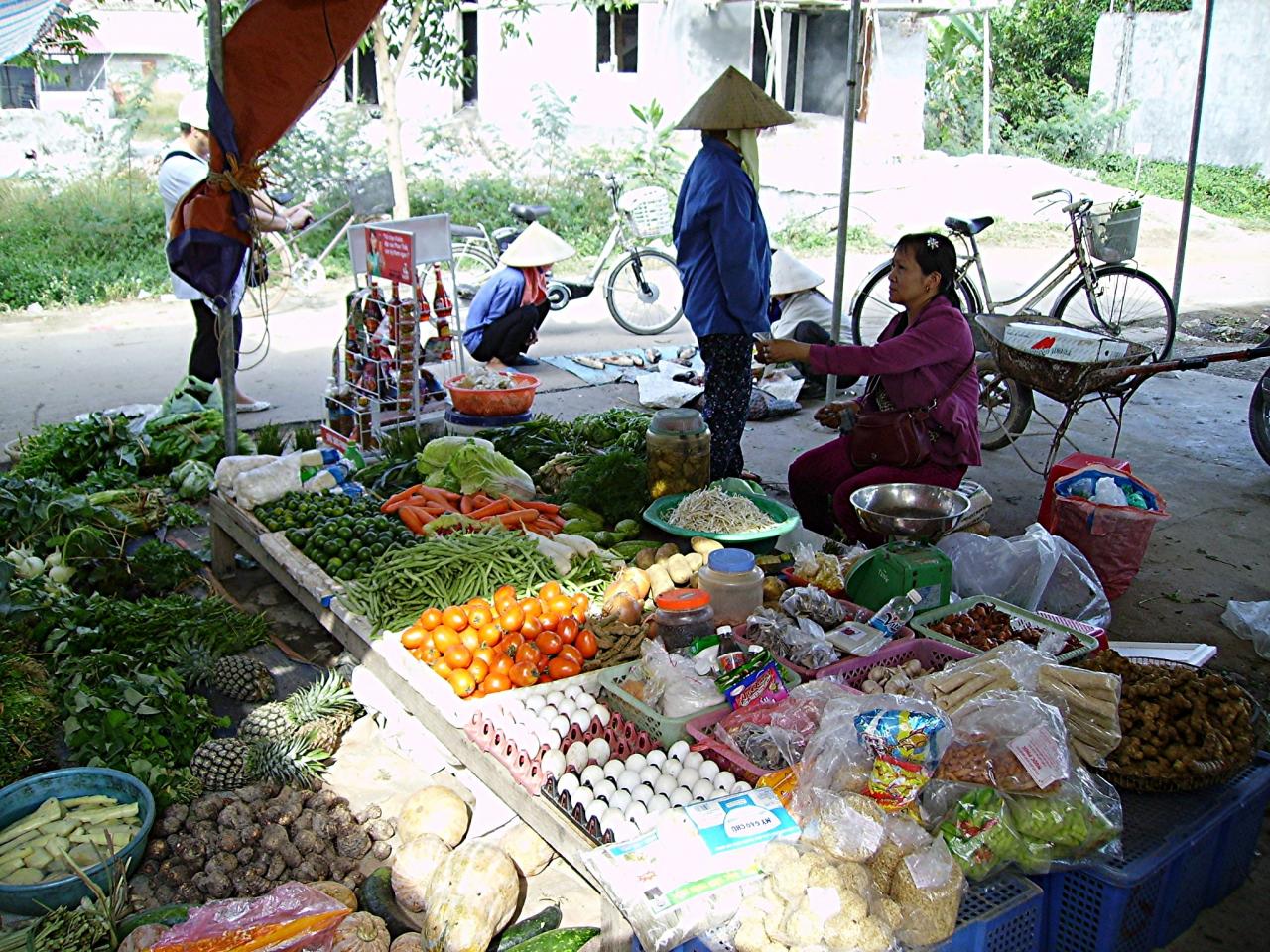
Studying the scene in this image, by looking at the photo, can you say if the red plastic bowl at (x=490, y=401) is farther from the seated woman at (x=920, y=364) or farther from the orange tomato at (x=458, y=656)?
the orange tomato at (x=458, y=656)

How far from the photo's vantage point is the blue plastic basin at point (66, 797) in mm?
2631

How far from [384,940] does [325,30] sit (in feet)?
12.6

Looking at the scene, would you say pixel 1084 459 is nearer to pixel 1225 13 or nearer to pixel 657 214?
pixel 657 214

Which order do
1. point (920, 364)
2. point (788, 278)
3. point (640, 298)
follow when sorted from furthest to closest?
point (640, 298), point (788, 278), point (920, 364)

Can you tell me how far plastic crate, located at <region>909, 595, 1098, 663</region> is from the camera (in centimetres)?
332

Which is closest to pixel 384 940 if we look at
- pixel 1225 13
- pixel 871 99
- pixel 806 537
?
pixel 806 537

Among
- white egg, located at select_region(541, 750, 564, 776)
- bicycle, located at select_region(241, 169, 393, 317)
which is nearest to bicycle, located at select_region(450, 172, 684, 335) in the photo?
bicycle, located at select_region(241, 169, 393, 317)

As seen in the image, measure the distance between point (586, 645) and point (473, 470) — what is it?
1648 mm

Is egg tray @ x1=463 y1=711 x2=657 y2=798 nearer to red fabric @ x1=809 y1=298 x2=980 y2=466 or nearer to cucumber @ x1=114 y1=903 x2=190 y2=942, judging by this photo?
cucumber @ x1=114 y1=903 x2=190 y2=942

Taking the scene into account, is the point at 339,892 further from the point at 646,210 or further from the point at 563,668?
the point at 646,210

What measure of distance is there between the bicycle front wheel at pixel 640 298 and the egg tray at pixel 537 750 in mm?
7012

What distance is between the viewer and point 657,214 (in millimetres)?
9805

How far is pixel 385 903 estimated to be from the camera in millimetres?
2750

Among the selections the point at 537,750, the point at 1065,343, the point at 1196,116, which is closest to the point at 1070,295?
the point at 1196,116
